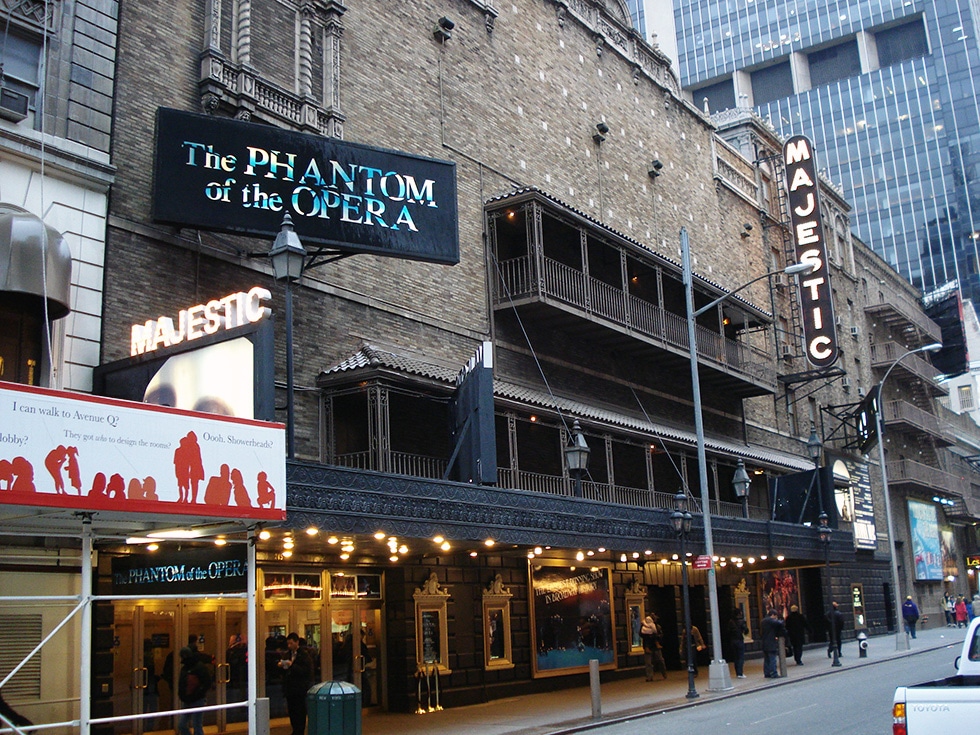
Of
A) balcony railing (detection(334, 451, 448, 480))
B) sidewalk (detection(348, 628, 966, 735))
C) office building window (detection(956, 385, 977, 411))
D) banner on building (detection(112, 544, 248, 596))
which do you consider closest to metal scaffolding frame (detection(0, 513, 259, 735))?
banner on building (detection(112, 544, 248, 596))

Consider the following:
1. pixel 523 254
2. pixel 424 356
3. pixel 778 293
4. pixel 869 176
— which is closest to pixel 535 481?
pixel 424 356

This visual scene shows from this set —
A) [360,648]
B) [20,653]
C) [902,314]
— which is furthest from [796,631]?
[902,314]

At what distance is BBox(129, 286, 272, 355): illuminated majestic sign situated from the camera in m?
16.0

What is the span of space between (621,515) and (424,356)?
5918mm

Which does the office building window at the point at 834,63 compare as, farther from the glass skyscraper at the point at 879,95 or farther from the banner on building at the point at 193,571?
the banner on building at the point at 193,571

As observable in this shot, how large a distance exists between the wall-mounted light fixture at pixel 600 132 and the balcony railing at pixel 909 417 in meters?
25.4

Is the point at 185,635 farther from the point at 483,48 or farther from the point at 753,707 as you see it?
the point at 483,48

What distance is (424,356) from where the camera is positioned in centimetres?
2359

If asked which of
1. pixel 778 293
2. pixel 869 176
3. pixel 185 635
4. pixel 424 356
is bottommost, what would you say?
pixel 185 635

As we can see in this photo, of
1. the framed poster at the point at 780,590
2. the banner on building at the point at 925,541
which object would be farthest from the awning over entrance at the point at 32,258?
the banner on building at the point at 925,541

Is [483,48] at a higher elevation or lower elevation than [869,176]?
lower

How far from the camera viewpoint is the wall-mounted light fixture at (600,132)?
33125 mm

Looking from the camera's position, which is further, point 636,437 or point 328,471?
point 636,437

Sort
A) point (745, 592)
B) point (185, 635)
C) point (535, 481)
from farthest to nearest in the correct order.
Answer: point (745, 592) → point (535, 481) → point (185, 635)
